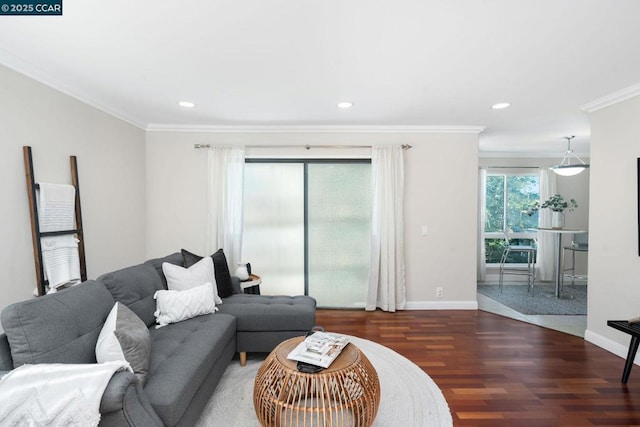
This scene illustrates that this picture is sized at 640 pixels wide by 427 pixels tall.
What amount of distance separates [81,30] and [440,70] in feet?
8.21

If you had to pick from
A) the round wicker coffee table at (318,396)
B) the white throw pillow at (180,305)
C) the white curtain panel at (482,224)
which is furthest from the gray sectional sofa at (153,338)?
the white curtain panel at (482,224)

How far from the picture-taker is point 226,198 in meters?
4.11

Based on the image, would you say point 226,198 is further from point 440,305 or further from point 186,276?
point 440,305

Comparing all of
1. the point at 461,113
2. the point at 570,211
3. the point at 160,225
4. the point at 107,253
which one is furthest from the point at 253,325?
the point at 570,211

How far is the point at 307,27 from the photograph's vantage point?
188cm

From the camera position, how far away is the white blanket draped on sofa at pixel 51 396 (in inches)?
47.3

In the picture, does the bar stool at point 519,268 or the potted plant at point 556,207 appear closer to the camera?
the potted plant at point 556,207

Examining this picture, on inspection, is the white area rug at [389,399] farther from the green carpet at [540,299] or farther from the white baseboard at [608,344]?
the green carpet at [540,299]

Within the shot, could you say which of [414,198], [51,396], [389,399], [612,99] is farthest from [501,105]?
[51,396]

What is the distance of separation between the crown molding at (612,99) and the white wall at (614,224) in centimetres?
4

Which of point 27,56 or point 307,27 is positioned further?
point 27,56

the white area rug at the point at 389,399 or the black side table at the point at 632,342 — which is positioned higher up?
the black side table at the point at 632,342

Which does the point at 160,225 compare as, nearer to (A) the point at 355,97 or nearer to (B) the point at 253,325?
(B) the point at 253,325

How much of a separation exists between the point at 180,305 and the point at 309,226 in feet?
7.00
